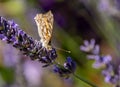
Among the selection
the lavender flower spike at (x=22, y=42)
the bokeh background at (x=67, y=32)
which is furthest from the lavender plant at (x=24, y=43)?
the bokeh background at (x=67, y=32)

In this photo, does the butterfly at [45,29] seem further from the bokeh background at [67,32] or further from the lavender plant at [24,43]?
the bokeh background at [67,32]

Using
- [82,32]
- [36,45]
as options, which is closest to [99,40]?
[82,32]

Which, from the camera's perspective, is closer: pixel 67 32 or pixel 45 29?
pixel 45 29

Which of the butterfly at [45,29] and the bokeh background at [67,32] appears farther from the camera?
the bokeh background at [67,32]

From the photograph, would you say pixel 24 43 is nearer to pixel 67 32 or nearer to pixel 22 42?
pixel 22 42

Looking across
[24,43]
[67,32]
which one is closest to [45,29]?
[24,43]

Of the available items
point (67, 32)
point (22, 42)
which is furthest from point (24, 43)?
point (67, 32)
